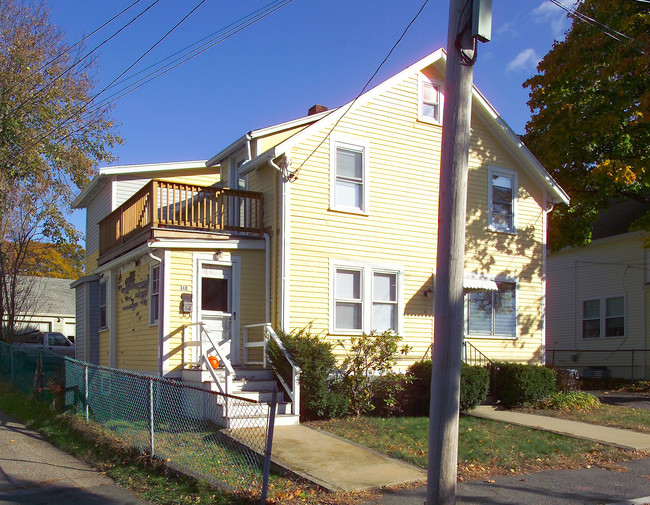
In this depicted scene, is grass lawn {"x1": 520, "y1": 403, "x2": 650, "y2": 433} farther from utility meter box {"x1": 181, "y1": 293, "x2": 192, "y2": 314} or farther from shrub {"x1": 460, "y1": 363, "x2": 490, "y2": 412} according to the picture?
utility meter box {"x1": 181, "y1": 293, "x2": 192, "y2": 314}

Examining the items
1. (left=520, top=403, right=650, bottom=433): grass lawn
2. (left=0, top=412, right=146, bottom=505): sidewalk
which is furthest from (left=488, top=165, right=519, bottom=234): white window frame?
(left=0, top=412, right=146, bottom=505): sidewalk

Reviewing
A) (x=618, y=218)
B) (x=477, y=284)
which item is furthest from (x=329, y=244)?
(x=618, y=218)

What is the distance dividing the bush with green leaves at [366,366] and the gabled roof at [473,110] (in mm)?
4336

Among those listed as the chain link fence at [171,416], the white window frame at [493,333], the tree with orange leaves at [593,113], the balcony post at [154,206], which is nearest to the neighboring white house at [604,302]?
the tree with orange leaves at [593,113]

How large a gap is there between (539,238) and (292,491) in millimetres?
12413

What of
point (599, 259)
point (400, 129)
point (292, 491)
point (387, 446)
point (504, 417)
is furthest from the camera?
point (599, 259)

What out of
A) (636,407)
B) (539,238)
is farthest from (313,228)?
(636,407)

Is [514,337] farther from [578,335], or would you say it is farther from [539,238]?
[578,335]

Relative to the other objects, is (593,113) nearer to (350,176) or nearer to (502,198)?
(502,198)

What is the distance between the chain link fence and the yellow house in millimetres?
781

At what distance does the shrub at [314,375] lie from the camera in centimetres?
1185

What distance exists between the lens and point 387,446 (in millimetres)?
9852

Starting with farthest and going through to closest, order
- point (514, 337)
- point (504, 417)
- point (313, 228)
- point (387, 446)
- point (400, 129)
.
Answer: point (514, 337), point (400, 129), point (313, 228), point (504, 417), point (387, 446)

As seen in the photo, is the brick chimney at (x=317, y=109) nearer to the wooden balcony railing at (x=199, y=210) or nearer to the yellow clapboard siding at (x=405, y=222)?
the yellow clapboard siding at (x=405, y=222)
